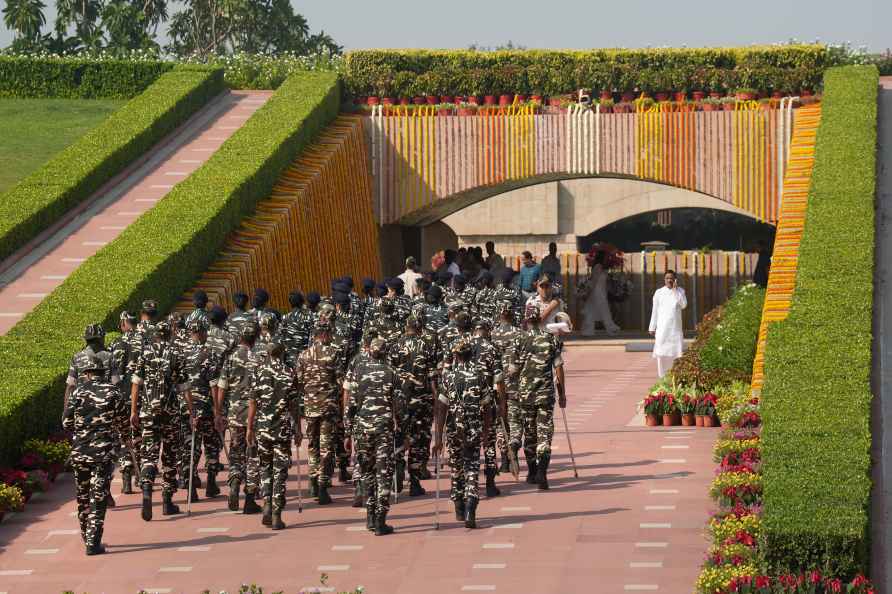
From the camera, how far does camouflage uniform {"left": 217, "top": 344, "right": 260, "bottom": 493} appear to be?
1398cm

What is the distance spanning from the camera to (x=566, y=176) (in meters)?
31.0

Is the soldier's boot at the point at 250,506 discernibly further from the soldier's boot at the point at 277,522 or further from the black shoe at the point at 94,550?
the black shoe at the point at 94,550

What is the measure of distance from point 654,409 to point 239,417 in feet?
Answer: 17.9

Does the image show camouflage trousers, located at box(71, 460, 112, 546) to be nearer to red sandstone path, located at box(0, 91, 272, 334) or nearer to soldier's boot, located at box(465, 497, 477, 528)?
soldier's boot, located at box(465, 497, 477, 528)

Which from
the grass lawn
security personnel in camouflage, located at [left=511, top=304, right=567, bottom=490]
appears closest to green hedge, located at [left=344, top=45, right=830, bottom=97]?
the grass lawn

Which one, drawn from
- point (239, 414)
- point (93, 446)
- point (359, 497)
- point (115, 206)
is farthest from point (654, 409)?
point (115, 206)

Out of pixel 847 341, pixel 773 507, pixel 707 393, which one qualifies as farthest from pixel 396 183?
pixel 773 507

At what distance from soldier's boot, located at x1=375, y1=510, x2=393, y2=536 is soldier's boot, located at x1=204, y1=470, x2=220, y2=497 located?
2.21m

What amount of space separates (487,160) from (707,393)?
42.8ft

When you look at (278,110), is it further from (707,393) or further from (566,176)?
(707,393)

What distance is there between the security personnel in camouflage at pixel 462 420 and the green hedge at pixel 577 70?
1805cm

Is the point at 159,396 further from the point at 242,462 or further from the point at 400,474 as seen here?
the point at 400,474

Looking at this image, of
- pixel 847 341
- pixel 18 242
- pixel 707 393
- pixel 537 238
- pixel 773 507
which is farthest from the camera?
pixel 537 238

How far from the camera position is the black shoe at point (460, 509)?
13422mm
